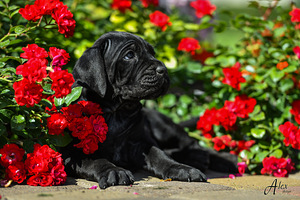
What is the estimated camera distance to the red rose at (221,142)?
396 cm

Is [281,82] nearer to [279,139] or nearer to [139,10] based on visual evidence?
[279,139]

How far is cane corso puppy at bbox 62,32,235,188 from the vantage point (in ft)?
10.1

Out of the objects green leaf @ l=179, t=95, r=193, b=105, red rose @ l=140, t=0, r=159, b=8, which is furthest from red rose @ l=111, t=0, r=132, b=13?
green leaf @ l=179, t=95, r=193, b=105

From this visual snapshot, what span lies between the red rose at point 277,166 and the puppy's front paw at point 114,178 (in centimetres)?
140

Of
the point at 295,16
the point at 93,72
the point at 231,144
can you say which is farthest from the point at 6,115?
the point at 295,16

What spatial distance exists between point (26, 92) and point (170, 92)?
289 cm

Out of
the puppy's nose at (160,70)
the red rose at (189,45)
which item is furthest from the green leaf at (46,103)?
the red rose at (189,45)

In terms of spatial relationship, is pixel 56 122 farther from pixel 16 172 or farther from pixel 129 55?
pixel 129 55

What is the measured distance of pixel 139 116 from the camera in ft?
11.7

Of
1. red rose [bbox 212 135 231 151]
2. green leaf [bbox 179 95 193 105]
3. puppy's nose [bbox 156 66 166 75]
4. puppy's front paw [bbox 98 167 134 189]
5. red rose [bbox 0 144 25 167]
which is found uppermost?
puppy's nose [bbox 156 66 166 75]

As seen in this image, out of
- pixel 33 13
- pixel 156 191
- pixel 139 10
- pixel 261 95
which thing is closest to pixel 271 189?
pixel 156 191

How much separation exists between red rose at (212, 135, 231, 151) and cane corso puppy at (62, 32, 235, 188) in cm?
73

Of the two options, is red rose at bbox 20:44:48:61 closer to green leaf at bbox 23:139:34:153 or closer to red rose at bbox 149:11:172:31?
green leaf at bbox 23:139:34:153

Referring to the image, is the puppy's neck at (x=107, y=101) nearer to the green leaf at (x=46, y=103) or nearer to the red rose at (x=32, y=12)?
the green leaf at (x=46, y=103)
